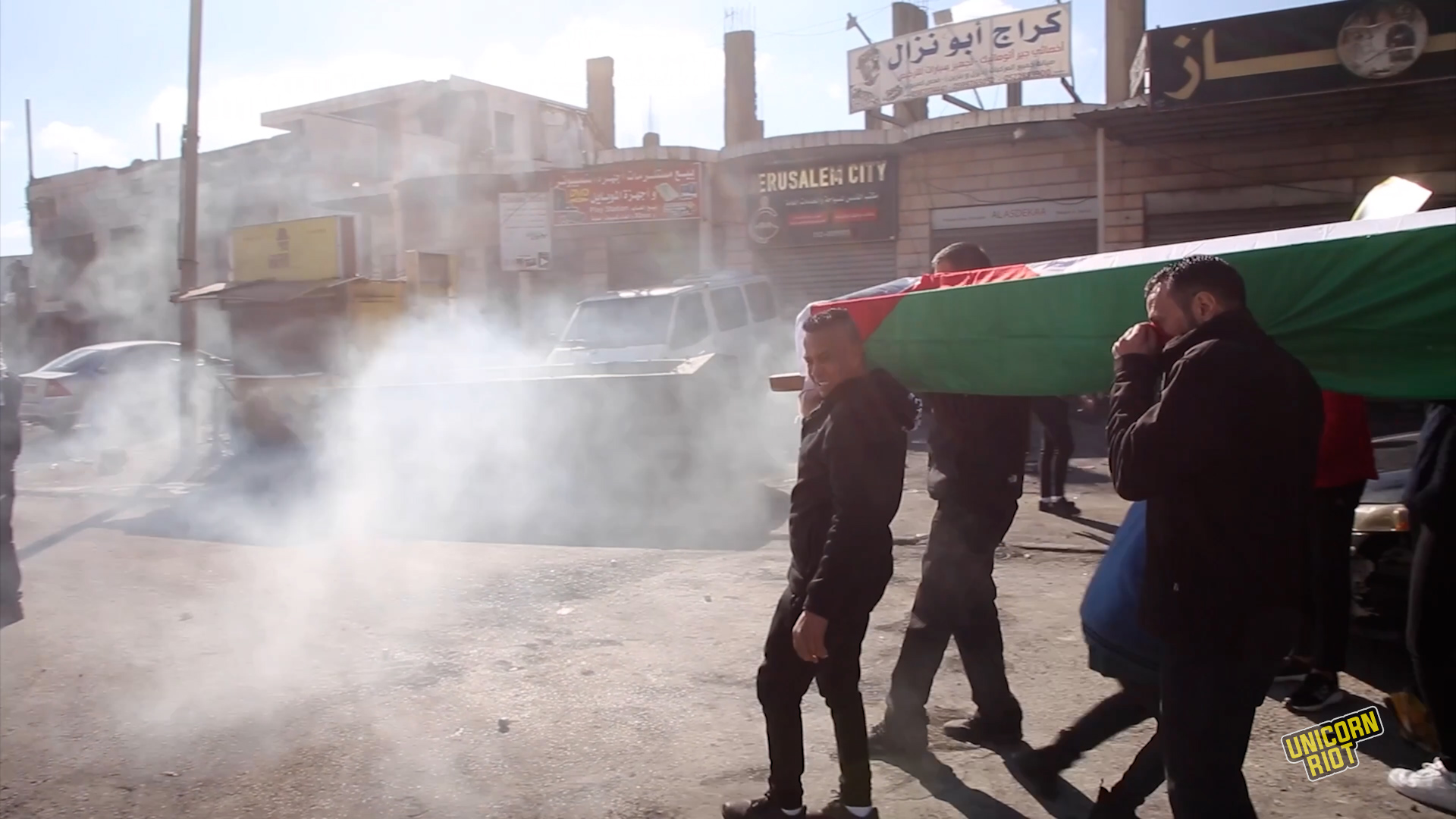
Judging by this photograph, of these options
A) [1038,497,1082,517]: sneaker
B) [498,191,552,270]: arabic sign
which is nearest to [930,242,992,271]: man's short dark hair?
[1038,497,1082,517]: sneaker

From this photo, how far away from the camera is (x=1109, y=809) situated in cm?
304

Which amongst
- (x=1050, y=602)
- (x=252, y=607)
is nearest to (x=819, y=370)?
(x=1050, y=602)

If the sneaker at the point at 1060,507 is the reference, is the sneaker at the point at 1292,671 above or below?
below

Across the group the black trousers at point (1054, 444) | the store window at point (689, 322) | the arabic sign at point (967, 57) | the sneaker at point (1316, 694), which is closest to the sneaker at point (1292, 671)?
the sneaker at point (1316, 694)

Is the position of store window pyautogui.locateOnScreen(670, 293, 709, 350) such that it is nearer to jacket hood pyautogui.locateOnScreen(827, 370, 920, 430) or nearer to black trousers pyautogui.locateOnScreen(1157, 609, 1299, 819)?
jacket hood pyautogui.locateOnScreen(827, 370, 920, 430)

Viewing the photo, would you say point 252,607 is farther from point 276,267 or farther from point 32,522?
point 276,267

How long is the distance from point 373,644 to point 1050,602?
3725 mm

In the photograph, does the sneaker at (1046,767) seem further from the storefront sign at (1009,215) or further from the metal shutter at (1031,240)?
the storefront sign at (1009,215)

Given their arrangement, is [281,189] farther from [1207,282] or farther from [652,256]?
[1207,282]

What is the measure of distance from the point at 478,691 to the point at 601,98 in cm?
2228

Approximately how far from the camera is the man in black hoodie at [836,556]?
3020 millimetres

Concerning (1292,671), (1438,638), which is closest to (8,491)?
(1292,671)

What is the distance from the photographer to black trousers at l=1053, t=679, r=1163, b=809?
2936 mm

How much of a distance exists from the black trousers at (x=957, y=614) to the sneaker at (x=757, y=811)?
75 centimetres
